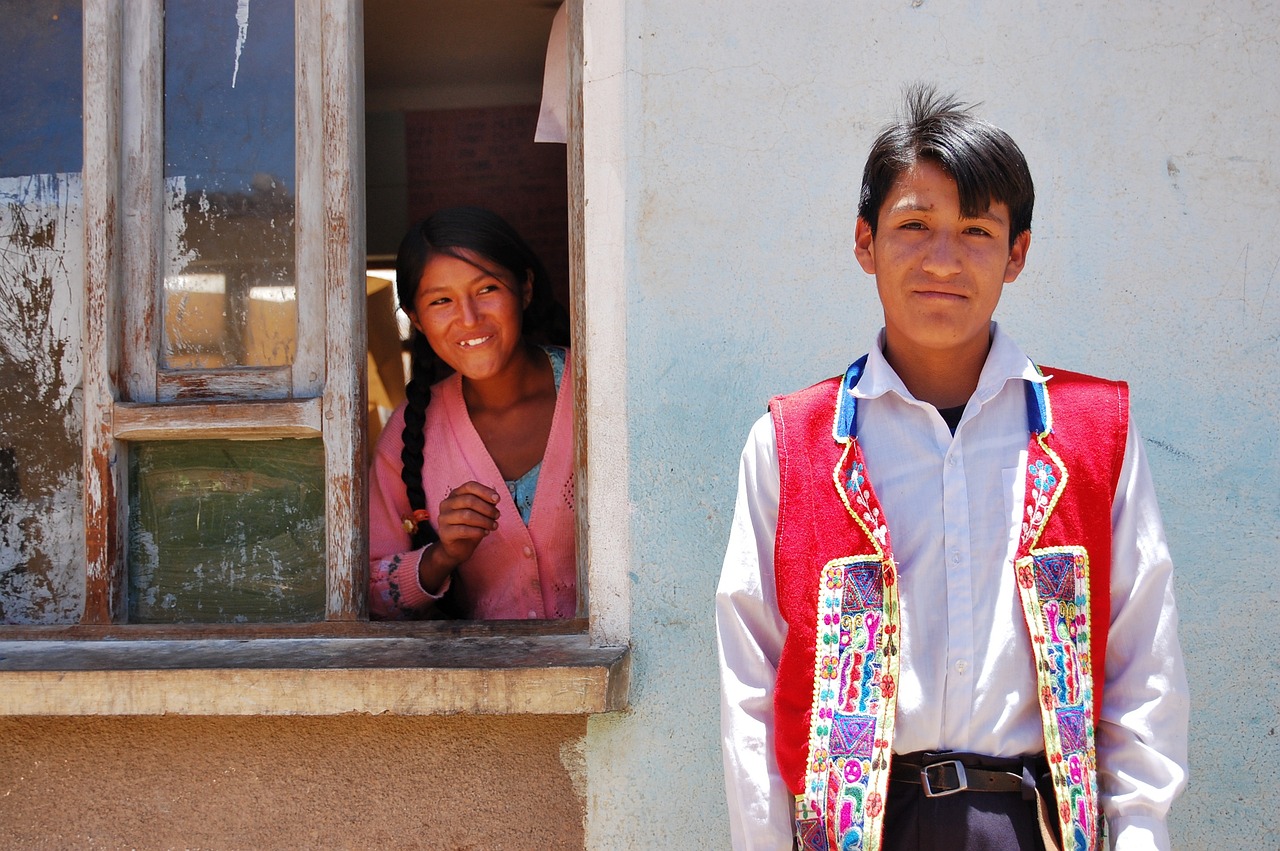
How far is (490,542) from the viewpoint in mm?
2715

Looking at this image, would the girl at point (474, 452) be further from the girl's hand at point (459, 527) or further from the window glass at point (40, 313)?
the window glass at point (40, 313)

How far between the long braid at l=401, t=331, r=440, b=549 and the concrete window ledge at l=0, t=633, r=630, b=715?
15.6 inches

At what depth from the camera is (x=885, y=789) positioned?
4.79 feet

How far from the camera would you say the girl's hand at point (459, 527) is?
256 cm

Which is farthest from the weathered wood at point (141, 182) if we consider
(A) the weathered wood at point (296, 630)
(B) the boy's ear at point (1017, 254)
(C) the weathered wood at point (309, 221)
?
(B) the boy's ear at point (1017, 254)

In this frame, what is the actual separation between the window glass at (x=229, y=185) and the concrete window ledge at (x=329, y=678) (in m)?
0.65

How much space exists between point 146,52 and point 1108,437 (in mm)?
2174

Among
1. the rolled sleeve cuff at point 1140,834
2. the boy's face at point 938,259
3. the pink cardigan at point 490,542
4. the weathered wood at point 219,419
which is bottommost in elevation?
the rolled sleeve cuff at point 1140,834

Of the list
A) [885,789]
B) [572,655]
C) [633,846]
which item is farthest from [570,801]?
[885,789]

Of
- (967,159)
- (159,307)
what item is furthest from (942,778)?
(159,307)

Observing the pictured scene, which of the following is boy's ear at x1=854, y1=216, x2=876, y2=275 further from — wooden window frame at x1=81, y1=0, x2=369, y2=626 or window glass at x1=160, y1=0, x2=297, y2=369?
window glass at x1=160, y1=0, x2=297, y2=369

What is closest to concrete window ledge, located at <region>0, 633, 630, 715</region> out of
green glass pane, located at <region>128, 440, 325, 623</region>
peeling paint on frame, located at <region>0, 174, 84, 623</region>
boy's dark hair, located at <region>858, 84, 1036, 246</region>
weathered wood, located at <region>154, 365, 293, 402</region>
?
green glass pane, located at <region>128, 440, 325, 623</region>

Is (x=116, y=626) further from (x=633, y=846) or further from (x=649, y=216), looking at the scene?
(x=649, y=216)

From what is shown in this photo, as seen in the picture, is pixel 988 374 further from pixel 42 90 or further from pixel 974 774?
pixel 42 90
